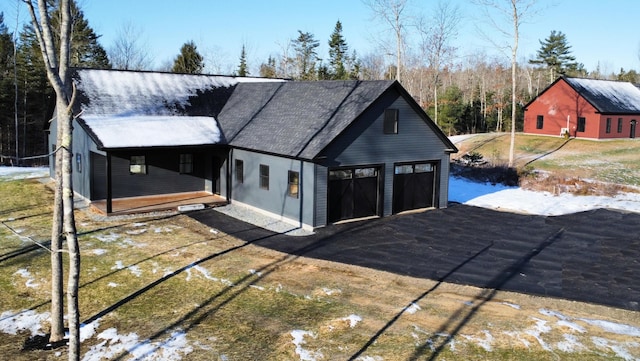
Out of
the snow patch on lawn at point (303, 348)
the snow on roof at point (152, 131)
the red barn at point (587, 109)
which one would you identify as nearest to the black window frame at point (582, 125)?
the red barn at point (587, 109)

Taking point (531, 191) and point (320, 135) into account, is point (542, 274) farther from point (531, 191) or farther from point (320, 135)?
point (531, 191)

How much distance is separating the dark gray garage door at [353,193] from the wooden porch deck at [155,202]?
5593mm

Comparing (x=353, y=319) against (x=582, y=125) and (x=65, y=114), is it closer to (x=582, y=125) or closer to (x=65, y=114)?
(x=65, y=114)

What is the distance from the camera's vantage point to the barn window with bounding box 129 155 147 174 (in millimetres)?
22953

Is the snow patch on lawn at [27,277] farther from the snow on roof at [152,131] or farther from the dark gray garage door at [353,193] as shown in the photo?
the dark gray garage door at [353,193]

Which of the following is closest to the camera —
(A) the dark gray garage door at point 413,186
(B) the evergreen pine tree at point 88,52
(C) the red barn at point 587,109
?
(A) the dark gray garage door at point 413,186

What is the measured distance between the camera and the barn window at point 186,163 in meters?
24.3

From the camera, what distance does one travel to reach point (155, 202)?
22.4 meters

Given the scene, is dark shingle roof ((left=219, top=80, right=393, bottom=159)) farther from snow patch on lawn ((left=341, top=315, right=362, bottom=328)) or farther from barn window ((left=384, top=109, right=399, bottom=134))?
snow patch on lawn ((left=341, top=315, right=362, bottom=328))

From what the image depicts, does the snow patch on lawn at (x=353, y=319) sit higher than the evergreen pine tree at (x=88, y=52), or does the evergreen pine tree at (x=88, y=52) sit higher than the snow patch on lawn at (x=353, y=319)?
the evergreen pine tree at (x=88, y=52)

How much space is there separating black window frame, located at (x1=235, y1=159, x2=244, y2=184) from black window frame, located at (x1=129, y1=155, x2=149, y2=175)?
4211 mm

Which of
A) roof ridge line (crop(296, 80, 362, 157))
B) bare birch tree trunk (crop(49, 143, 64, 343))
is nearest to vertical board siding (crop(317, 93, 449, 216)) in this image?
roof ridge line (crop(296, 80, 362, 157))

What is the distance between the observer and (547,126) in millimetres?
46656

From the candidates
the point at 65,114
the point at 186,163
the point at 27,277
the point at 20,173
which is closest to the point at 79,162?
the point at 186,163
